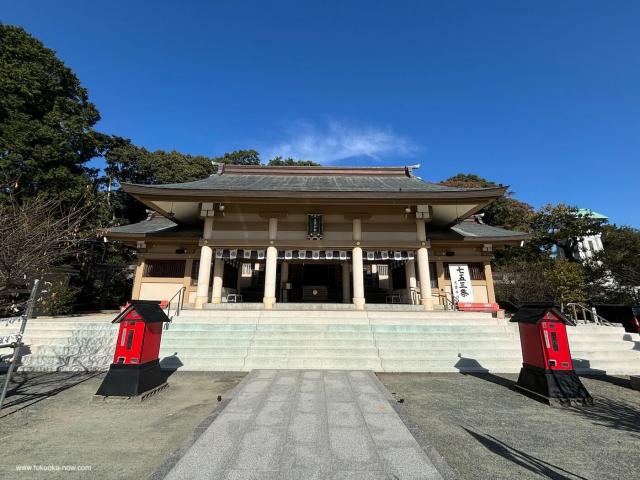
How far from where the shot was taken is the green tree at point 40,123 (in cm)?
1441

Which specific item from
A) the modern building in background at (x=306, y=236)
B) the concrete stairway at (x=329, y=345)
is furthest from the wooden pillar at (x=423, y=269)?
the concrete stairway at (x=329, y=345)

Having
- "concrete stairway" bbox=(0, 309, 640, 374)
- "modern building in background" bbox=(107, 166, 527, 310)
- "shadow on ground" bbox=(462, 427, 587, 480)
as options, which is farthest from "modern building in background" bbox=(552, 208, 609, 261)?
"shadow on ground" bbox=(462, 427, 587, 480)

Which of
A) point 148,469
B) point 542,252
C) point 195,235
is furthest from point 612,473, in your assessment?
point 542,252

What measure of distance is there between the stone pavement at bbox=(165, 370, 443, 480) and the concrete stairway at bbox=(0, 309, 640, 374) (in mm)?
2270

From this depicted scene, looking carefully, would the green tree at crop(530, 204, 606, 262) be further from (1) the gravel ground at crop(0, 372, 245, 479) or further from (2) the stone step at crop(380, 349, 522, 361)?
(1) the gravel ground at crop(0, 372, 245, 479)

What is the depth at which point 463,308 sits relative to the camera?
39.8 feet

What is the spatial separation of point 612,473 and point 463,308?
9861 mm

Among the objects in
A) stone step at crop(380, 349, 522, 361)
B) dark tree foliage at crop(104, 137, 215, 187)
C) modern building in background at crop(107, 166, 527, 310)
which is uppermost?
dark tree foliage at crop(104, 137, 215, 187)

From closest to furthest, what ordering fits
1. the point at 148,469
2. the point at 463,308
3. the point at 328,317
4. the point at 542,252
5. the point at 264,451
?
the point at 148,469, the point at 264,451, the point at 328,317, the point at 463,308, the point at 542,252

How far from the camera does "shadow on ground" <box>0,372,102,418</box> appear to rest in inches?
180

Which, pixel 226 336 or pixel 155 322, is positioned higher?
pixel 155 322

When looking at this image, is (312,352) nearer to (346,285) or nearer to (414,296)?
(346,285)

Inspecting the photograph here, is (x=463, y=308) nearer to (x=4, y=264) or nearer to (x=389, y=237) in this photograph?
(x=389, y=237)

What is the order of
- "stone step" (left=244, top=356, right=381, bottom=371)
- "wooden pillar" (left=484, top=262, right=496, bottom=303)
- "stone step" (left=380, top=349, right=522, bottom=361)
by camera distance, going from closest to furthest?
"stone step" (left=244, top=356, right=381, bottom=371), "stone step" (left=380, top=349, right=522, bottom=361), "wooden pillar" (left=484, top=262, right=496, bottom=303)
